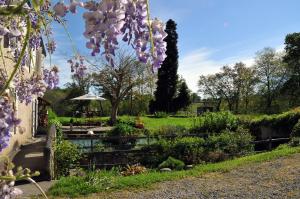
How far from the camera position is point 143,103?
52188 millimetres

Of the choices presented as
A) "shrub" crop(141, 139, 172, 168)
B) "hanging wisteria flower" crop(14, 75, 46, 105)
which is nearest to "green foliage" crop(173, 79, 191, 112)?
"shrub" crop(141, 139, 172, 168)

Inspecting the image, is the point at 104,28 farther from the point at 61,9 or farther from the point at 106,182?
the point at 106,182

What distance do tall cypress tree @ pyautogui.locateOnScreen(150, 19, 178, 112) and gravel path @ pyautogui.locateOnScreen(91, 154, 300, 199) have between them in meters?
43.2

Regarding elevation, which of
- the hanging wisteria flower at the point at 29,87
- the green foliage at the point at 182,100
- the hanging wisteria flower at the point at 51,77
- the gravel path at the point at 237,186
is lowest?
the gravel path at the point at 237,186

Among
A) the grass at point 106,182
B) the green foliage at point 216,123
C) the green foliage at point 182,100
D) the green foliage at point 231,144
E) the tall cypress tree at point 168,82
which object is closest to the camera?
the grass at point 106,182

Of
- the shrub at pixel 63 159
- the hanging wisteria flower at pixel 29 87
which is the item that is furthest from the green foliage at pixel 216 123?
the hanging wisteria flower at pixel 29 87

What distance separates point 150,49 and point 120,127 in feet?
77.4

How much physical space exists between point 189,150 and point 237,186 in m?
5.54

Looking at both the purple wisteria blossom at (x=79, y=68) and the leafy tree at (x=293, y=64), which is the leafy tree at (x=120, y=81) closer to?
the leafy tree at (x=293, y=64)

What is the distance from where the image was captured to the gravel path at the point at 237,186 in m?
9.20

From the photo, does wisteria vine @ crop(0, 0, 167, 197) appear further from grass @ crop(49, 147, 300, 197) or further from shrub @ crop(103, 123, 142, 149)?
shrub @ crop(103, 123, 142, 149)

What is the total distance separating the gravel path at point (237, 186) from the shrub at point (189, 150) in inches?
124

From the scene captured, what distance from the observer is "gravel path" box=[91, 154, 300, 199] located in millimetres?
9195

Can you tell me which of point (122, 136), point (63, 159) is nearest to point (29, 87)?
point (63, 159)
